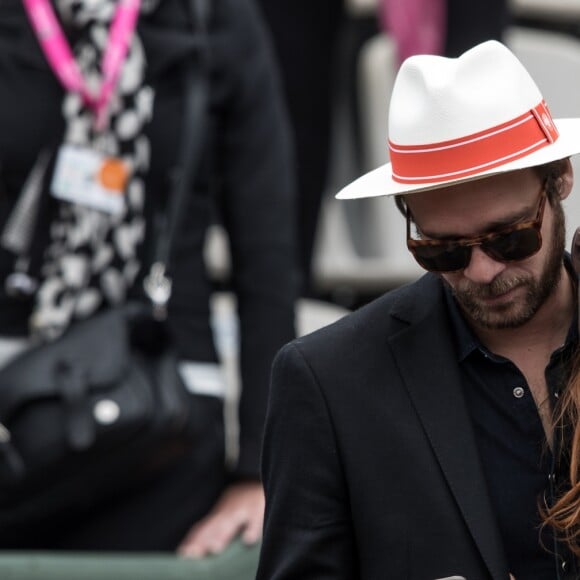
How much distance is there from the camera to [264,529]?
11.6ft

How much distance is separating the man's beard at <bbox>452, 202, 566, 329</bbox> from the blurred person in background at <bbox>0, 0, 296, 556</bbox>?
3.71 ft

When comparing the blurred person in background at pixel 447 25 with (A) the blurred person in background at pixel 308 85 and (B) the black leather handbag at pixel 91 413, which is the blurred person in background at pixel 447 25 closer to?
(A) the blurred person in background at pixel 308 85

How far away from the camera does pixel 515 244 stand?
3318mm

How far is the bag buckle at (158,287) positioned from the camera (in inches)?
173

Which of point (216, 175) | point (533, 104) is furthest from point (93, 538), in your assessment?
point (533, 104)

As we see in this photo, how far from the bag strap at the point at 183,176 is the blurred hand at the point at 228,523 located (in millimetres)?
422

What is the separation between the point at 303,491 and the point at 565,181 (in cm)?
65

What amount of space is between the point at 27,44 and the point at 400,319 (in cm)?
121

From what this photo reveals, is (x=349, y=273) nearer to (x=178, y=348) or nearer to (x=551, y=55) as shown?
(x=551, y=55)

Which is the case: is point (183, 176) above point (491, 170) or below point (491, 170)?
below

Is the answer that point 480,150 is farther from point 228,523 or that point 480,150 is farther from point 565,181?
point 228,523

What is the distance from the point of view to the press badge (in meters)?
4.35

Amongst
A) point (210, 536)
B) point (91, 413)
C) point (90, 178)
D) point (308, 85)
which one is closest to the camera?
point (91, 413)

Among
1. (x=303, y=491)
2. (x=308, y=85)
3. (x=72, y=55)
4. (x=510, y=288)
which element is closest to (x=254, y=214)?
(x=72, y=55)
